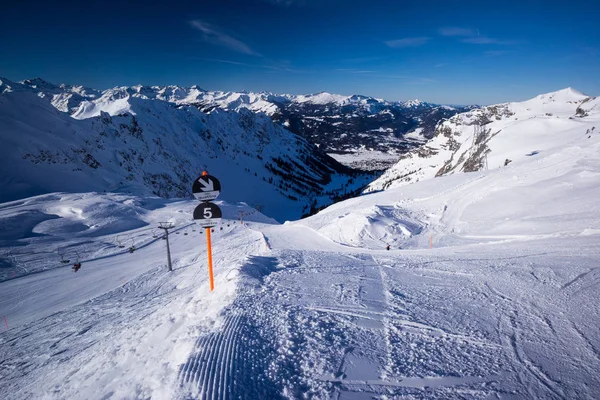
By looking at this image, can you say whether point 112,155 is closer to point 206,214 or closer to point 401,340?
point 206,214

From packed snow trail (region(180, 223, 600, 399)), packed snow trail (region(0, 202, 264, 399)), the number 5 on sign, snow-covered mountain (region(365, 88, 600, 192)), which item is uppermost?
snow-covered mountain (region(365, 88, 600, 192))

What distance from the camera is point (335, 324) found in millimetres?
5863

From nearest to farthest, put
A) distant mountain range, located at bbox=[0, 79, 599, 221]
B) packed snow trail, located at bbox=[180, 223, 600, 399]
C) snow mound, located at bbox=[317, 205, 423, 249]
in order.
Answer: packed snow trail, located at bbox=[180, 223, 600, 399] → snow mound, located at bbox=[317, 205, 423, 249] → distant mountain range, located at bbox=[0, 79, 599, 221]

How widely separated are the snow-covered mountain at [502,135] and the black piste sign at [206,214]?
37.2 meters

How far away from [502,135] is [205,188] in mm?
84056

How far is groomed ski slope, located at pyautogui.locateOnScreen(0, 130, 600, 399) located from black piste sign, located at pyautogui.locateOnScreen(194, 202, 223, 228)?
1.88m

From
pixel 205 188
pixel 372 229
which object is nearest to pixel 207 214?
pixel 205 188

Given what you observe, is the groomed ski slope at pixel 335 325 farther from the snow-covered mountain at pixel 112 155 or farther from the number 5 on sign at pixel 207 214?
the snow-covered mountain at pixel 112 155

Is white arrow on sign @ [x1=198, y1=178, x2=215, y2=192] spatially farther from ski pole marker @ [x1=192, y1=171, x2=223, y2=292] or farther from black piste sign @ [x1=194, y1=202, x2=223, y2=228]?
black piste sign @ [x1=194, y1=202, x2=223, y2=228]

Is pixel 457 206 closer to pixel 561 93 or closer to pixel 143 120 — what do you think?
pixel 143 120

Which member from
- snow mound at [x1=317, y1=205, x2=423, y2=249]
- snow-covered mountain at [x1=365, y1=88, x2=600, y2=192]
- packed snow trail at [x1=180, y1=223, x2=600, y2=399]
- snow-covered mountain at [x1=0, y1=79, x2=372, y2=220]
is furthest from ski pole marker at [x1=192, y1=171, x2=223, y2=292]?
snow-covered mountain at [x1=0, y1=79, x2=372, y2=220]

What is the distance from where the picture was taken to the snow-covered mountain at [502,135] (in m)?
54.7

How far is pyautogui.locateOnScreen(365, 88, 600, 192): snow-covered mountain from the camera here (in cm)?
5472

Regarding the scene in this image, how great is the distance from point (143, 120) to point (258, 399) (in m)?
186
